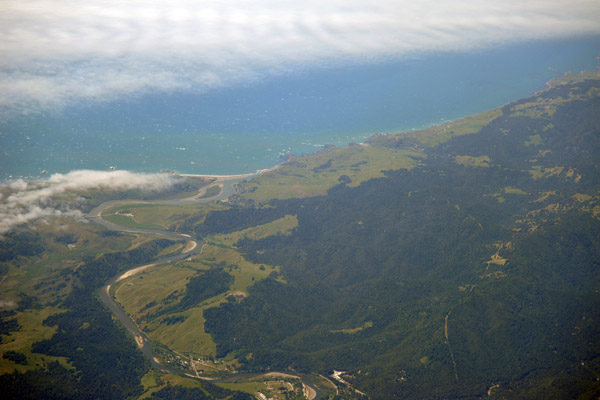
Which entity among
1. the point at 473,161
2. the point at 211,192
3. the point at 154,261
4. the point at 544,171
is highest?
the point at 544,171

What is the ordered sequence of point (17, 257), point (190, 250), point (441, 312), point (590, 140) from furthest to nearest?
point (590, 140)
point (190, 250)
point (17, 257)
point (441, 312)

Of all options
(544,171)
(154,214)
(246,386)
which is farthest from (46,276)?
(544,171)

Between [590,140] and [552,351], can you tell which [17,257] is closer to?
[552,351]

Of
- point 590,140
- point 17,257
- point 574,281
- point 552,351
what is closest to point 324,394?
point 552,351

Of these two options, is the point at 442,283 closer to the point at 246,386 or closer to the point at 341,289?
the point at 341,289

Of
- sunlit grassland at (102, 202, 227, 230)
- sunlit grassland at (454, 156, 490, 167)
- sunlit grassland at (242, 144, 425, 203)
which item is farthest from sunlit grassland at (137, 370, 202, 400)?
sunlit grassland at (454, 156, 490, 167)

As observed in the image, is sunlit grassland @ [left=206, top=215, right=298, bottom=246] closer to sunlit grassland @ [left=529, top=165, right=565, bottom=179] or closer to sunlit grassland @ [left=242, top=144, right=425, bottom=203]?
sunlit grassland @ [left=242, top=144, right=425, bottom=203]
